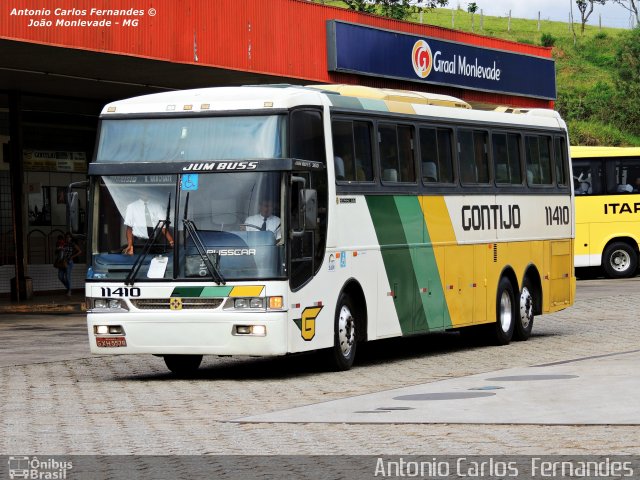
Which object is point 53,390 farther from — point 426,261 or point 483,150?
point 483,150

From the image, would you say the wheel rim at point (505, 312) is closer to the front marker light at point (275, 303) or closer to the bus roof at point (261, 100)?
the bus roof at point (261, 100)

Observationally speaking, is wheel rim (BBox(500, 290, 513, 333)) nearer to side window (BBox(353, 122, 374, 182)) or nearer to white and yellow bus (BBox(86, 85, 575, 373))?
white and yellow bus (BBox(86, 85, 575, 373))

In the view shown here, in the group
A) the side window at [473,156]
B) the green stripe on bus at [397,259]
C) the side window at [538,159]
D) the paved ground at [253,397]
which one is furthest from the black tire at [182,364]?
the side window at [538,159]

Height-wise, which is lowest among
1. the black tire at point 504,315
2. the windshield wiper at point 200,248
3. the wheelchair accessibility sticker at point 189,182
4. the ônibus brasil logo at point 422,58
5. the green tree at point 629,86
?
the black tire at point 504,315

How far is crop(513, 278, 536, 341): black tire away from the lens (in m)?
21.8

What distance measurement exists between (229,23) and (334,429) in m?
19.1

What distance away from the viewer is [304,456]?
33.5 feet

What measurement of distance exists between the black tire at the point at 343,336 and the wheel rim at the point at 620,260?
24553mm

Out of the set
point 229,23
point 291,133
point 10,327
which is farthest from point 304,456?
point 229,23

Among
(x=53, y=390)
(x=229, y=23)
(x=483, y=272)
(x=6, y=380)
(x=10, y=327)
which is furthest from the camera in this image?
(x=229, y=23)

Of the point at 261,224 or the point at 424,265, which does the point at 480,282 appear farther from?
the point at 261,224

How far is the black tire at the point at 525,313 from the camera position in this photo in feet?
71.6

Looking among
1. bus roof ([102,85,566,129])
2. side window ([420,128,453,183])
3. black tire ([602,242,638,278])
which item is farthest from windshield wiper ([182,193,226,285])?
black tire ([602,242,638,278])

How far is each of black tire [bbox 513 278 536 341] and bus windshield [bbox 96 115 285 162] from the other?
707cm
